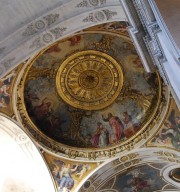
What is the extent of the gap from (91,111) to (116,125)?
1034 millimetres

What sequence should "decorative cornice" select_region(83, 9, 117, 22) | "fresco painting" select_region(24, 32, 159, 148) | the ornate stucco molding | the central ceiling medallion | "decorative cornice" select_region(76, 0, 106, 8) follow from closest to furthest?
the ornate stucco molding, "decorative cornice" select_region(76, 0, 106, 8), "decorative cornice" select_region(83, 9, 117, 22), "fresco painting" select_region(24, 32, 159, 148), the central ceiling medallion

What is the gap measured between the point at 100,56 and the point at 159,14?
780 cm

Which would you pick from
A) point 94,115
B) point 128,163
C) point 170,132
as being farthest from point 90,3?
point 128,163

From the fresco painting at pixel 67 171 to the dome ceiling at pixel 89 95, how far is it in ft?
1.44

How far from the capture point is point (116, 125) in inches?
500

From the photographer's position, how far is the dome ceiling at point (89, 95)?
11.6m

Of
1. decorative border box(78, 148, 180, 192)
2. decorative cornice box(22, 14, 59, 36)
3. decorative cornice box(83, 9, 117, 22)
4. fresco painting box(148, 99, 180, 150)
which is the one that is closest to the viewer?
decorative cornice box(83, 9, 117, 22)

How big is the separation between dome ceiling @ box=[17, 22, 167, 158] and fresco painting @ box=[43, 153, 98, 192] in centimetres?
44

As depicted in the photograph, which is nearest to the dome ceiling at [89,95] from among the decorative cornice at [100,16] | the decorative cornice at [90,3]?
the decorative cornice at [100,16]

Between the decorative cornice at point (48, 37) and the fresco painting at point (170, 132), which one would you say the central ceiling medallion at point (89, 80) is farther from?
the decorative cornice at point (48, 37)

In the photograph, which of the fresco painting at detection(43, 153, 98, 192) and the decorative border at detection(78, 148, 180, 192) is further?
the fresco painting at detection(43, 153, 98, 192)

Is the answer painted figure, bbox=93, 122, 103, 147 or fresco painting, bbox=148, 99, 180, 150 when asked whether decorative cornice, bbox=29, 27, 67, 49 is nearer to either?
fresco painting, bbox=148, 99, 180, 150

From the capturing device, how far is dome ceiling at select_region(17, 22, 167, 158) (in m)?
11.6

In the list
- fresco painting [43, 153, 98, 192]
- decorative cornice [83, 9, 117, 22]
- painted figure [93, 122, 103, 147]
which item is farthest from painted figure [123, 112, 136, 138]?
decorative cornice [83, 9, 117, 22]
